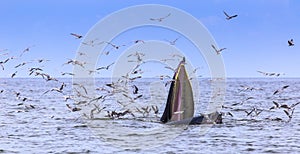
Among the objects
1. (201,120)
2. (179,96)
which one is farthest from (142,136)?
(201,120)

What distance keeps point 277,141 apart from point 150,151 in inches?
285

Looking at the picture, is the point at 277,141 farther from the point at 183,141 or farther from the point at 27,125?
the point at 27,125

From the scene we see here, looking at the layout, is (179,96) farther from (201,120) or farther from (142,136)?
(142,136)

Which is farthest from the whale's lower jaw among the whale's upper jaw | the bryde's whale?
the whale's upper jaw

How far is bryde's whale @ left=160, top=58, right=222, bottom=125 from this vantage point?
33938 mm

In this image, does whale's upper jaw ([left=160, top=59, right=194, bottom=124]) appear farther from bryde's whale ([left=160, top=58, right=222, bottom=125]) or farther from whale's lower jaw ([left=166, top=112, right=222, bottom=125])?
whale's lower jaw ([left=166, top=112, right=222, bottom=125])

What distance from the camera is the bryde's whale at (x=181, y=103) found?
3394cm

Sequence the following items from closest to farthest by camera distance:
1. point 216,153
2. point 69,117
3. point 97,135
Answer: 1. point 216,153
2. point 97,135
3. point 69,117

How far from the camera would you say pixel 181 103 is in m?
34.3

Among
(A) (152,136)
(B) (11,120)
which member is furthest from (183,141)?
(B) (11,120)

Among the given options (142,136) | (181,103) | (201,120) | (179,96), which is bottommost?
(142,136)

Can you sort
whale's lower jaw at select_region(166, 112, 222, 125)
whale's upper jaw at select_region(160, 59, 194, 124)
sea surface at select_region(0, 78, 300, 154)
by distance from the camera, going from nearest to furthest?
sea surface at select_region(0, 78, 300, 154) < whale's upper jaw at select_region(160, 59, 194, 124) < whale's lower jaw at select_region(166, 112, 222, 125)

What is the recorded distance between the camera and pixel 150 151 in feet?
82.0

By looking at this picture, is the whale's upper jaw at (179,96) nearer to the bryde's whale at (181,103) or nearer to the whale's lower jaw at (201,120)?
the bryde's whale at (181,103)
